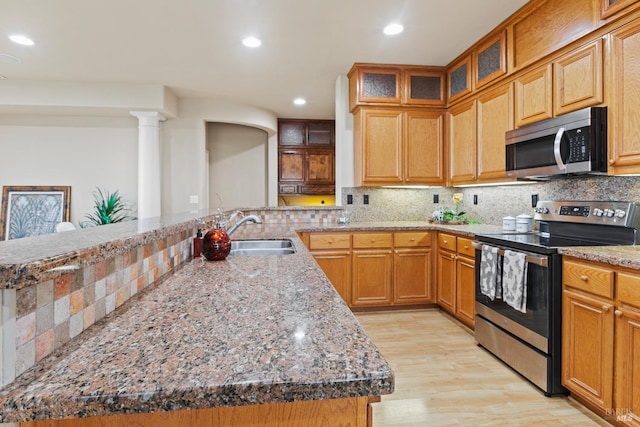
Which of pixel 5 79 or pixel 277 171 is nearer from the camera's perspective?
pixel 5 79

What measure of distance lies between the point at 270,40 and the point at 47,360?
3038mm

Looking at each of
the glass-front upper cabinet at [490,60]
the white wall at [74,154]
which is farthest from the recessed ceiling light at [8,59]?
the glass-front upper cabinet at [490,60]

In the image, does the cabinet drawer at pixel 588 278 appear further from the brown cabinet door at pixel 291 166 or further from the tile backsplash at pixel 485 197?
the brown cabinet door at pixel 291 166

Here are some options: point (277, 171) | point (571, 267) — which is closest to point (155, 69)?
point (277, 171)

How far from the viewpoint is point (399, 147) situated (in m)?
3.63

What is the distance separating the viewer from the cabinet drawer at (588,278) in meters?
1.62

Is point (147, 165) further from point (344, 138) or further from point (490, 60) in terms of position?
point (490, 60)

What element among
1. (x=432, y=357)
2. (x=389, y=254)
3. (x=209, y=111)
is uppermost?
(x=209, y=111)

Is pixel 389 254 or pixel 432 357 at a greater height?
pixel 389 254

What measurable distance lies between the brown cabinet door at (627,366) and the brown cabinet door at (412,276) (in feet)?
6.13

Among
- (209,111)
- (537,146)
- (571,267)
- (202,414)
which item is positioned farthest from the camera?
(209,111)

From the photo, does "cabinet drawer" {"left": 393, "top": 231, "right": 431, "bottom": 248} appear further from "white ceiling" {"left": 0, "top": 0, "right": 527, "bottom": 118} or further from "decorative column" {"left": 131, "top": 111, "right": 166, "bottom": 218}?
"decorative column" {"left": 131, "top": 111, "right": 166, "bottom": 218}

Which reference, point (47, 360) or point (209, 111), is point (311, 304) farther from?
point (209, 111)

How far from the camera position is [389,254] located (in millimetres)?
3391
